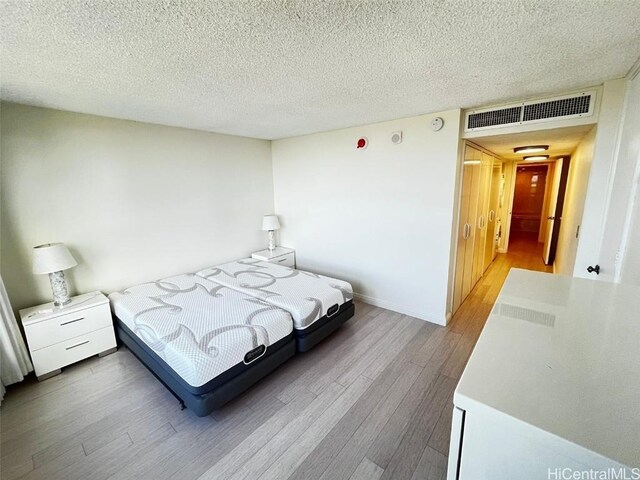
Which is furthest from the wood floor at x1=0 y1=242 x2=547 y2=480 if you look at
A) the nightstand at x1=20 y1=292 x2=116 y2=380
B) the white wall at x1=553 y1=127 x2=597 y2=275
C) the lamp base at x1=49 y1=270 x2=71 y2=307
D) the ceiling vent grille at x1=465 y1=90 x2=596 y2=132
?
the ceiling vent grille at x1=465 y1=90 x2=596 y2=132

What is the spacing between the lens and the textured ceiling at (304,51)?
1.12 meters

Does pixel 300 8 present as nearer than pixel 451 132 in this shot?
Yes

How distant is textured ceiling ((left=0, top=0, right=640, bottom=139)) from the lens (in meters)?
1.12

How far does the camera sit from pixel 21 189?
2.24 meters

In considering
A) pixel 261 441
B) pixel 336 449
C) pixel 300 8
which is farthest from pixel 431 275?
pixel 300 8

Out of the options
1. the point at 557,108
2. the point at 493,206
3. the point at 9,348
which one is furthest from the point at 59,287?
the point at 493,206

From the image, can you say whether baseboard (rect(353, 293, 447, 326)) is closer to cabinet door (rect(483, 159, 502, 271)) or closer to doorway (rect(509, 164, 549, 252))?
cabinet door (rect(483, 159, 502, 271))

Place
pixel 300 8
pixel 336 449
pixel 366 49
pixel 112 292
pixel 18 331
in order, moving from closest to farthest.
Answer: pixel 300 8 < pixel 366 49 < pixel 336 449 < pixel 18 331 < pixel 112 292

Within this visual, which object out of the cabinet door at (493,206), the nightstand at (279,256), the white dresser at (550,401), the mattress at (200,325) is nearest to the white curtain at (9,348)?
the mattress at (200,325)

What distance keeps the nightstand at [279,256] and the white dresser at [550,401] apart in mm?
3221

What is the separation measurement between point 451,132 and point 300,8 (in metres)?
2.05

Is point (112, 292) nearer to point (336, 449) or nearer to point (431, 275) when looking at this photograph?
point (336, 449)

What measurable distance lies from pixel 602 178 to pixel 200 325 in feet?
11.0

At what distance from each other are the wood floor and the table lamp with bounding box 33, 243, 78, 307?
668 mm
